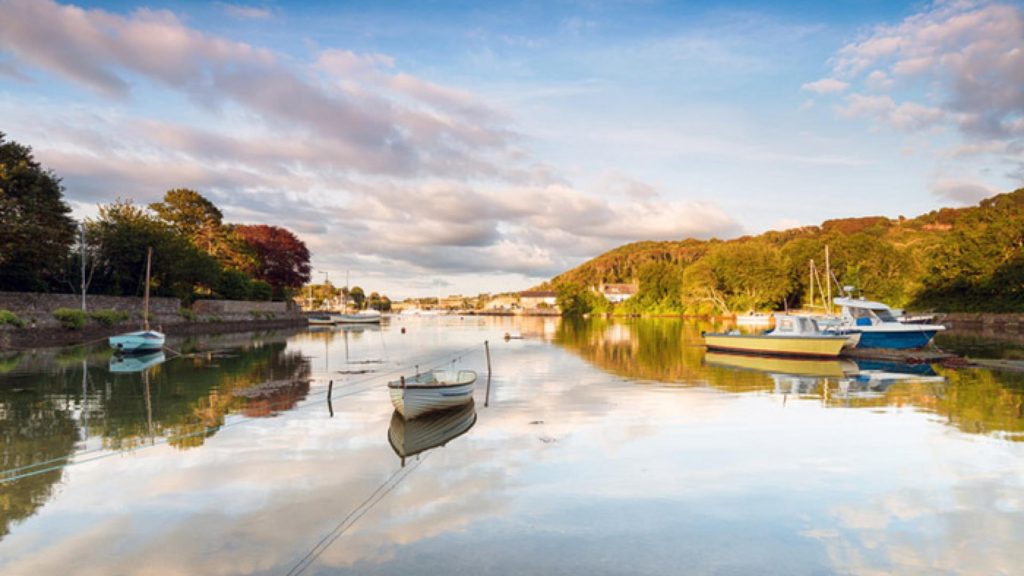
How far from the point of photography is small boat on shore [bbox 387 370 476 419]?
16297mm

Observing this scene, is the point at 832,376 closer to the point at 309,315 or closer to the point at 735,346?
the point at 735,346

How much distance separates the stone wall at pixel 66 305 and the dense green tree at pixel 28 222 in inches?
96.5

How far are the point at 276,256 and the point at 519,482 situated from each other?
3804 inches

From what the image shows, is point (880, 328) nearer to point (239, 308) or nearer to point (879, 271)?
point (879, 271)

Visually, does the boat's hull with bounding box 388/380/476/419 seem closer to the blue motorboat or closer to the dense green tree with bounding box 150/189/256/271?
the blue motorboat

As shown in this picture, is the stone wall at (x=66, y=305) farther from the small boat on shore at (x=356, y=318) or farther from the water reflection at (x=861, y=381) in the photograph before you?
the water reflection at (x=861, y=381)

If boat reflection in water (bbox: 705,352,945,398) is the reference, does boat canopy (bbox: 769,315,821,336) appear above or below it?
above

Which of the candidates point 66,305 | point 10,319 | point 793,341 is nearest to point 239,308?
point 66,305

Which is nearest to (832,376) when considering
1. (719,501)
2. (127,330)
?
(719,501)

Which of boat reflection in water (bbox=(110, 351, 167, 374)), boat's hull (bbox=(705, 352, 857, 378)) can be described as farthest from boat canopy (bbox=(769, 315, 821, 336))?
boat reflection in water (bbox=(110, 351, 167, 374))

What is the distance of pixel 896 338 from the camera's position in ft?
122

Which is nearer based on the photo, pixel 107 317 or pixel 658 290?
pixel 107 317

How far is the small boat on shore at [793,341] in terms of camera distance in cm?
3384

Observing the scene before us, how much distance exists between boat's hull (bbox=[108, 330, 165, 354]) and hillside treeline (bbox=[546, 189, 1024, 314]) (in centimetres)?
5870
